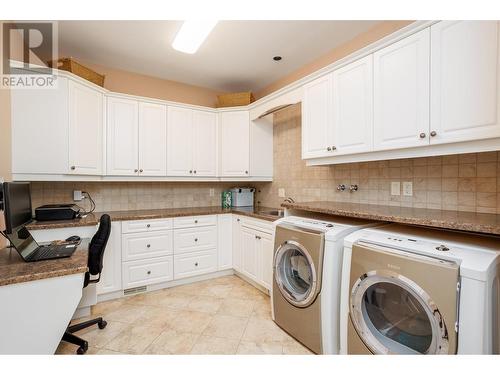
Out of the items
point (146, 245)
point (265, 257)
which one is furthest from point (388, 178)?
point (146, 245)

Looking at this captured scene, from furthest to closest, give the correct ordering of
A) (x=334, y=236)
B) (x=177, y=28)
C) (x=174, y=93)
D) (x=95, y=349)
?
1. (x=174, y=93)
2. (x=177, y=28)
3. (x=95, y=349)
4. (x=334, y=236)

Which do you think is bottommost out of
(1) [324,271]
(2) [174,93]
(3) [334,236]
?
(1) [324,271]

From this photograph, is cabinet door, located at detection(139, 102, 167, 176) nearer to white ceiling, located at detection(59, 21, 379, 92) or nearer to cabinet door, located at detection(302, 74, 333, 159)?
white ceiling, located at detection(59, 21, 379, 92)

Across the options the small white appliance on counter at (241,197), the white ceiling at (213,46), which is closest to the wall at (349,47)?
the white ceiling at (213,46)

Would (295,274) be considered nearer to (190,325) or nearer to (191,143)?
(190,325)

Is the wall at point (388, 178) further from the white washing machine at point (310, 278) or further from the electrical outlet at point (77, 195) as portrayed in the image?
the electrical outlet at point (77, 195)

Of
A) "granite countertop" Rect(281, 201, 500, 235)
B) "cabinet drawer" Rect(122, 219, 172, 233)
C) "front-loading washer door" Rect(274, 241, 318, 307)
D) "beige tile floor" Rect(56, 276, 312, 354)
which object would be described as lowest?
"beige tile floor" Rect(56, 276, 312, 354)

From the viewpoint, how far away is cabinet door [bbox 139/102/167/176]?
9.88ft

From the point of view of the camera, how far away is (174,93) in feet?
11.6

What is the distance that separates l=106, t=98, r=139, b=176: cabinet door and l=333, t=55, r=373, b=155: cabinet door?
88.3 inches

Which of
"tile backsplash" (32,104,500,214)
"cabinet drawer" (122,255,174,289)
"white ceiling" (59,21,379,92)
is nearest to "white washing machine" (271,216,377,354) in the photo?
"tile backsplash" (32,104,500,214)
